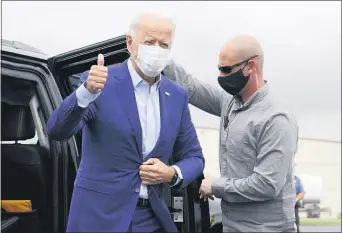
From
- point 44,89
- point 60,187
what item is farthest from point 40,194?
point 44,89

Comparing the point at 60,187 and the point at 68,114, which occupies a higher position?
the point at 68,114

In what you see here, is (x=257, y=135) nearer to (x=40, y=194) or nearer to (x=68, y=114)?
(x=68, y=114)

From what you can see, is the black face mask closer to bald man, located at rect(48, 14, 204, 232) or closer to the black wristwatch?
bald man, located at rect(48, 14, 204, 232)

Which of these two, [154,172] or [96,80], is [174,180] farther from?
[96,80]

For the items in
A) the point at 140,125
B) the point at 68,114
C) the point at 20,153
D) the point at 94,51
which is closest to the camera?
the point at 68,114

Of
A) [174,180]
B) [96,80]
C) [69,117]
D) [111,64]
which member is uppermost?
[111,64]

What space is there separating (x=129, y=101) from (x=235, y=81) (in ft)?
1.81

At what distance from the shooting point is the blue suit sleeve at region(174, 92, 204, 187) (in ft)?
6.71

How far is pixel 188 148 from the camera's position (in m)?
2.09

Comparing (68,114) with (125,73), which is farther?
(125,73)

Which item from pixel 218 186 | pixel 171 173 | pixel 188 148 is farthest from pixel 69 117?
pixel 218 186

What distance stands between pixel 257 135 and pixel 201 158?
24 cm

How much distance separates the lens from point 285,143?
6.89 ft

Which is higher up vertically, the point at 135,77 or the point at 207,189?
the point at 135,77
